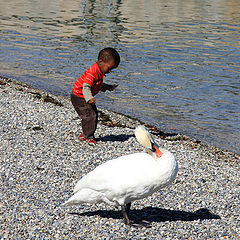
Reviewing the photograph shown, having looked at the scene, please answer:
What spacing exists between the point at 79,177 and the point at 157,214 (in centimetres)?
190

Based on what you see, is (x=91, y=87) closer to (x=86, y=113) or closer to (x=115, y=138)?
(x=86, y=113)

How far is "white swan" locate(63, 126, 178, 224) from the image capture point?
591 cm

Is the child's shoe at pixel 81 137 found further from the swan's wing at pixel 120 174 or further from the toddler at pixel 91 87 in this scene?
the swan's wing at pixel 120 174

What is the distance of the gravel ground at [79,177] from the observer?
6.42 m

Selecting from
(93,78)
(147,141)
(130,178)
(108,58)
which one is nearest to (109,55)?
(108,58)

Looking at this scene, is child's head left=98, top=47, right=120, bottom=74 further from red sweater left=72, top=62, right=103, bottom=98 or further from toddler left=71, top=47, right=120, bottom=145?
red sweater left=72, top=62, right=103, bottom=98

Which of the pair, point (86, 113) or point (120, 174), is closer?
point (120, 174)

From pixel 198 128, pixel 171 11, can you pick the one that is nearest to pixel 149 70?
pixel 198 128

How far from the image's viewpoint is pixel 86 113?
33.6ft

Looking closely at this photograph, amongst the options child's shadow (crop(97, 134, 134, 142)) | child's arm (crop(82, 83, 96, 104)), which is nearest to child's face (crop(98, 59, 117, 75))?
child's arm (crop(82, 83, 96, 104))

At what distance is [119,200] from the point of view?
20.4 feet

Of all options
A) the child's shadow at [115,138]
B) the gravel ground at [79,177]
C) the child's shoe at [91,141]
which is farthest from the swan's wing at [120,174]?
the child's shadow at [115,138]

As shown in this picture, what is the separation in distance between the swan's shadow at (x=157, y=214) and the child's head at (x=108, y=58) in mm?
3608

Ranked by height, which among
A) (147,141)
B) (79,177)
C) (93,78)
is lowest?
(79,177)
